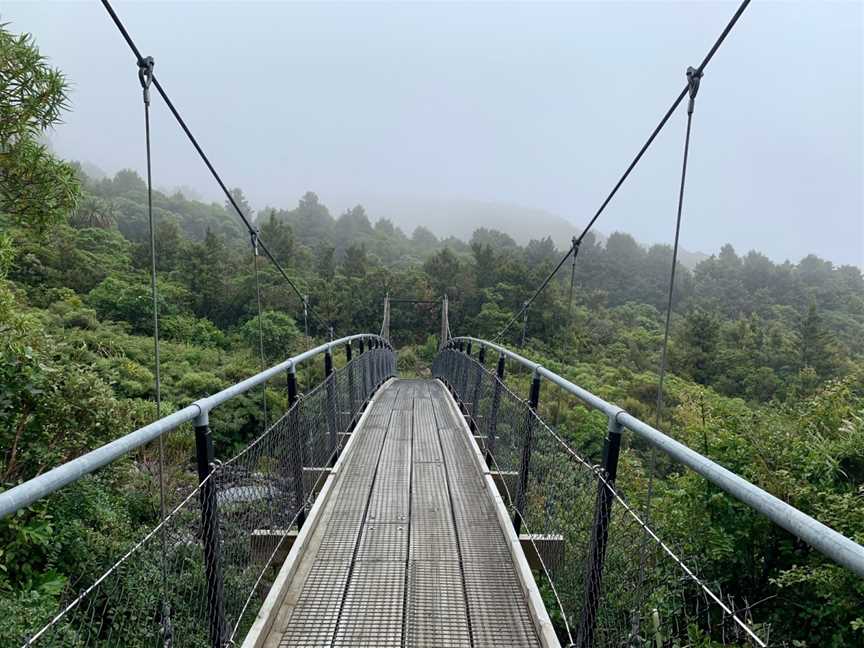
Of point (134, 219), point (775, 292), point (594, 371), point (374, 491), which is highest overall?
point (134, 219)

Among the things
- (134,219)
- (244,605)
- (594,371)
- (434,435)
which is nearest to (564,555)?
(244,605)

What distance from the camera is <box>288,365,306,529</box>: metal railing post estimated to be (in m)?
2.34

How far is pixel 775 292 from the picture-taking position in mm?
38906

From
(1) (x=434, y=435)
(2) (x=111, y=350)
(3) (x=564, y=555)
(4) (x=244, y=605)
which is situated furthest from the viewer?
(2) (x=111, y=350)

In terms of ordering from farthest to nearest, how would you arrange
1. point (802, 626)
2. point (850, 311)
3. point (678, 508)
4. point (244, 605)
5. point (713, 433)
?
point (850, 311)
point (713, 433)
point (678, 508)
point (802, 626)
point (244, 605)

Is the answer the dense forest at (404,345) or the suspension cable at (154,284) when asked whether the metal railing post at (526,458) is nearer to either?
the dense forest at (404,345)

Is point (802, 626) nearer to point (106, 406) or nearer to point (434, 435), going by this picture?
point (434, 435)

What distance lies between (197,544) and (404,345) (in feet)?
83.3

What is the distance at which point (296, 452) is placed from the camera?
2.39 m

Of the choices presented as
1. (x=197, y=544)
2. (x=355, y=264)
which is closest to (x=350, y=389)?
(x=197, y=544)

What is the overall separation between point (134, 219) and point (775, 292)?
47234 mm

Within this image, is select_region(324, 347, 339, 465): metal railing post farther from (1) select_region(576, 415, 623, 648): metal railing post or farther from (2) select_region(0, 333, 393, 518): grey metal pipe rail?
(1) select_region(576, 415, 623, 648): metal railing post

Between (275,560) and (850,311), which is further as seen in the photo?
(850,311)

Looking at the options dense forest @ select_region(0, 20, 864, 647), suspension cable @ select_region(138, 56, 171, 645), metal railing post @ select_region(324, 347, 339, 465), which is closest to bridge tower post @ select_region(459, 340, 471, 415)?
metal railing post @ select_region(324, 347, 339, 465)
